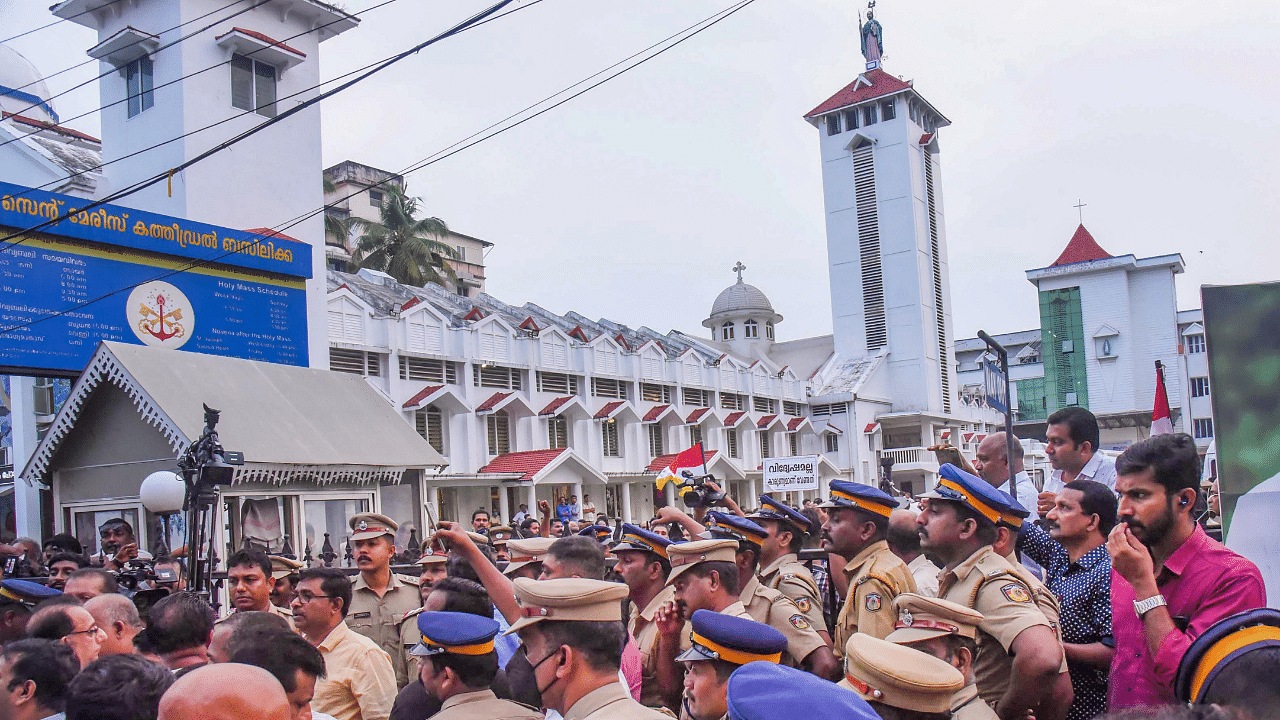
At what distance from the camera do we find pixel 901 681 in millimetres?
2629

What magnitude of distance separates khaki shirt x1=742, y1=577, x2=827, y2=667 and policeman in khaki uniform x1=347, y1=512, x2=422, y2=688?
7.95 feet

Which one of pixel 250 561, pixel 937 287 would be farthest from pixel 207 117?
pixel 937 287

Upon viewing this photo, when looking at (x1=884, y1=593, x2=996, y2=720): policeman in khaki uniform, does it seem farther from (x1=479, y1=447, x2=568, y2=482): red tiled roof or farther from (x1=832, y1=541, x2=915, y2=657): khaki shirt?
(x1=479, y1=447, x2=568, y2=482): red tiled roof

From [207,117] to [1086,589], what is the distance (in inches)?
884

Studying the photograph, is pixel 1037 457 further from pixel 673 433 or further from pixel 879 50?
pixel 879 50

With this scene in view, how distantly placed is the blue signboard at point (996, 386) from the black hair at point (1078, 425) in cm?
176

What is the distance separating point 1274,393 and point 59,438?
13.7 metres

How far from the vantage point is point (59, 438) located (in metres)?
13.6

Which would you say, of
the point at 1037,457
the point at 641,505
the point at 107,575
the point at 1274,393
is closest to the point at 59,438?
the point at 107,575

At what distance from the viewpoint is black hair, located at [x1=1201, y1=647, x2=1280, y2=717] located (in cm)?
185

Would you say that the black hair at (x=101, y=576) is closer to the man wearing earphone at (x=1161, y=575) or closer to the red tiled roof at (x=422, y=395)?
the man wearing earphone at (x=1161, y=575)

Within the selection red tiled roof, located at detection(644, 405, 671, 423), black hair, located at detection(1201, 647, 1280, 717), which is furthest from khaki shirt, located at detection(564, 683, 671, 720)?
red tiled roof, located at detection(644, 405, 671, 423)

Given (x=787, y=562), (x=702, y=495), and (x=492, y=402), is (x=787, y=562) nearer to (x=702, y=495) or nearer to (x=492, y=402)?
(x=702, y=495)

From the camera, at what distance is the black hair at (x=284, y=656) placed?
11.6 ft
